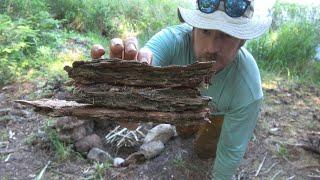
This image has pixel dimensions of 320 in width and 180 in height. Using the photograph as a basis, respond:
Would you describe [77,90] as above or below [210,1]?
below

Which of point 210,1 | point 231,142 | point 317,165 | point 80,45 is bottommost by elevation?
Answer: point 317,165

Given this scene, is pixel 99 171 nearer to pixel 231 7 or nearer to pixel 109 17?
pixel 231 7

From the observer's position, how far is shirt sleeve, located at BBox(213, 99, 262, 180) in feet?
8.25

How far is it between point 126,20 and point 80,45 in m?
0.85

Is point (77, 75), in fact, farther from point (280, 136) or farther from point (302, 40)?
point (302, 40)

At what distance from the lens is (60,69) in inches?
Answer: 162

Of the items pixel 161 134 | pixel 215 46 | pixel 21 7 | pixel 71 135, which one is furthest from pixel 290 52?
pixel 21 7

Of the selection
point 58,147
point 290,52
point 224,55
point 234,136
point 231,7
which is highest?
point 231,7

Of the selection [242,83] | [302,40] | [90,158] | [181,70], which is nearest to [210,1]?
[242,83]

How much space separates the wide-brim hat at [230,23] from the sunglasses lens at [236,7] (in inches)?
0.8

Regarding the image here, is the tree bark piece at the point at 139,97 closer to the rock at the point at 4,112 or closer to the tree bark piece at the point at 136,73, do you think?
the tree bark piece at the point at 136,73

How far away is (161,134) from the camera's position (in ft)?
10.9

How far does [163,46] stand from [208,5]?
0.40 meters

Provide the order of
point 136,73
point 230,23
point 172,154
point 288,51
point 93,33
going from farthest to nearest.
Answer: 1. point 93,33
2. point 288,51
3. point 172,154
4. point 230,23
5. point 136,73
